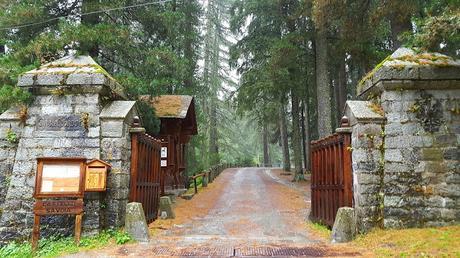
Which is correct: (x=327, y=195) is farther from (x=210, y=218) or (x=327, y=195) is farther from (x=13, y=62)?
(x=13, y=62)

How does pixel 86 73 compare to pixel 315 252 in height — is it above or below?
above

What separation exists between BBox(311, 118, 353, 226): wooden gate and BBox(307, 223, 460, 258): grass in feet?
2.34

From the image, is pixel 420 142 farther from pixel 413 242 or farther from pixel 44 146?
pixel 44 146

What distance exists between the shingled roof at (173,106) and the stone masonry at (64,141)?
7.69 meters

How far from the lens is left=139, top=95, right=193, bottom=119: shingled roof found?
50.0 feet

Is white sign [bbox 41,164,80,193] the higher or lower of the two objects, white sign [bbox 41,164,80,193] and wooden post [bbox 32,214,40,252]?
the higher

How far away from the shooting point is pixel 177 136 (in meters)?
16.2

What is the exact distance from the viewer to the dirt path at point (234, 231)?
18.0 feet

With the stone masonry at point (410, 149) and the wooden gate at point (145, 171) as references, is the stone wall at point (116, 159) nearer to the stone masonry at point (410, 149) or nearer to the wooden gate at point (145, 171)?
the wooden gate at point (145, 171)

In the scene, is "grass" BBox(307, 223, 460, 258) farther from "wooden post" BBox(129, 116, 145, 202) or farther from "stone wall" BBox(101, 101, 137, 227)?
"stone wall" BBox(101, 101, 137, 227)

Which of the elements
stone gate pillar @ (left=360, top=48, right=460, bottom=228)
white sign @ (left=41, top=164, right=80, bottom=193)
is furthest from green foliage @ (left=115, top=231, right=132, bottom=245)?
stone gate pillar @ (left=360, top=48, right=460, bottom=228)

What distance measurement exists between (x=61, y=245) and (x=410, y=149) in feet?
19.9

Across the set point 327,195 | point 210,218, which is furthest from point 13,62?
point 327,195

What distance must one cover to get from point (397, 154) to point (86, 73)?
5718 millimetres
